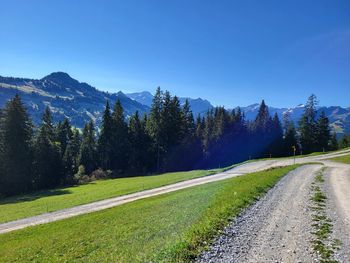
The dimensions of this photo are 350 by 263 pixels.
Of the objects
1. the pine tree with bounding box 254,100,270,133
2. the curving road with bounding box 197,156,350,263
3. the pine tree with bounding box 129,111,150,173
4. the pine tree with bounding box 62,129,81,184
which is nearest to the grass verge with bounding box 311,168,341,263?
the curving road with bounding box 197,156,350,263

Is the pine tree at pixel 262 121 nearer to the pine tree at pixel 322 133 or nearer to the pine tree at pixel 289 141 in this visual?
the pine tree at pixel 289 141

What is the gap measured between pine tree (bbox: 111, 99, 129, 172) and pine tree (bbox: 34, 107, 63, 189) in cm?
1377

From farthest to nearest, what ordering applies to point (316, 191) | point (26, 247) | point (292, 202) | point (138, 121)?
point (138, 121)
point (316, 191)
point (292, 202)
point (26, 247)

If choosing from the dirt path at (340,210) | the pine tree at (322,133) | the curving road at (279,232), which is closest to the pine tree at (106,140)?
the dirt path at (340,210)

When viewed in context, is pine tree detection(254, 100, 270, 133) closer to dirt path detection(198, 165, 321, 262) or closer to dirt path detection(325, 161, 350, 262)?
dirt path detection(325, 161, 350, 262)

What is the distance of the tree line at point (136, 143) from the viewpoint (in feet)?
200

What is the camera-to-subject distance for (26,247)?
17.7 metres

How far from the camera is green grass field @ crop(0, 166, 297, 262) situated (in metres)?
12.2

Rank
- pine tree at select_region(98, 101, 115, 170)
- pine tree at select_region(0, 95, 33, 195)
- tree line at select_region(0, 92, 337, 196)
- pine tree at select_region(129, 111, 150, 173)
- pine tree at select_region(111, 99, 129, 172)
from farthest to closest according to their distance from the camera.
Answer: pine tree at select_region(129, 111, 150, 173), pine tree at select_region(111, 99, 129, 172), pine tree at select_region(98, 101, 115, 170), tree line at select_region(0, 92, 337, 196), pine tree at select_region(0, 95, 33, 195)

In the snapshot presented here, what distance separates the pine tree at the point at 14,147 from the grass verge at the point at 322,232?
180ft

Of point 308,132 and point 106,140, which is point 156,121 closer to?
point 106,140

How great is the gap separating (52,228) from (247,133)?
8935 centimetres

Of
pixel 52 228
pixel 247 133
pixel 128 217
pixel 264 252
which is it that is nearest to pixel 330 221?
pixel 264 252

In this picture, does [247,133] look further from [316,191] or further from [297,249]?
[297,249]
